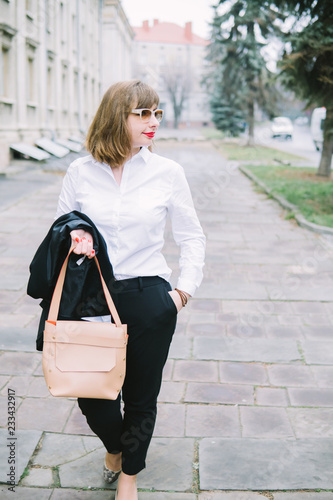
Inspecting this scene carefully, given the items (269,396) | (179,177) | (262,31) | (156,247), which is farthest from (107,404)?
(262,31)

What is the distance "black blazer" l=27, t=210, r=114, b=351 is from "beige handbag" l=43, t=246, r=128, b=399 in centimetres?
4

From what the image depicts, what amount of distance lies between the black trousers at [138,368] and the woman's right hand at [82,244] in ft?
0.81

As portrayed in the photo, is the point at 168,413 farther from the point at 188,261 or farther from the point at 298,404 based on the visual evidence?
the point at 188,261

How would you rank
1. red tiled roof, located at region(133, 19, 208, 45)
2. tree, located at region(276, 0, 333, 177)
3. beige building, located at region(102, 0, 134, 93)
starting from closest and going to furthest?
tree, located at region(276, 0, 333, 177)
beige building, located at region(102, 0, 134, 93)
red tiled roof, located at region(133, 19, 208, 45)

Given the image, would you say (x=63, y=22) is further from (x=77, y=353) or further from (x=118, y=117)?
(x=77, y=353)

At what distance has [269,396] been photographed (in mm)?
3631

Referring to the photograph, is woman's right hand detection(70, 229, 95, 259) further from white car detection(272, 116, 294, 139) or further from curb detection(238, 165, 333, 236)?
white car detection(272, 116, 294, 139)

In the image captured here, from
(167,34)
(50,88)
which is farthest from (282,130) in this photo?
(167,34)

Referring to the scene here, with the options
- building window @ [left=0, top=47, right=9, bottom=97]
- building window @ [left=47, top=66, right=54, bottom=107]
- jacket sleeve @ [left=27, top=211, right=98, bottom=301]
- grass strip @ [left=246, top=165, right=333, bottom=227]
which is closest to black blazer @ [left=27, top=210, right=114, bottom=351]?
jacket sleeve @ [left=27, top=211, right=98, bottom=301]

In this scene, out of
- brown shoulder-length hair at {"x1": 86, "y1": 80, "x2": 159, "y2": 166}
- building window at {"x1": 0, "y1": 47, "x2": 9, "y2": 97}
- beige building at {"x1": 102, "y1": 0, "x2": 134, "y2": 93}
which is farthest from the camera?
beige building at {"x1": 102, "y1": 0, "x2": 134, "y2": 93}

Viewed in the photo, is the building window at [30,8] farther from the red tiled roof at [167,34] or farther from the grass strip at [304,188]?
the red tiled roof at [167,34]

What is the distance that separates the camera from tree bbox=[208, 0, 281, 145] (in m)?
33.4

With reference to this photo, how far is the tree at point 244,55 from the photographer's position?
33.4 metres

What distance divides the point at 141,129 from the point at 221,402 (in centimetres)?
192
